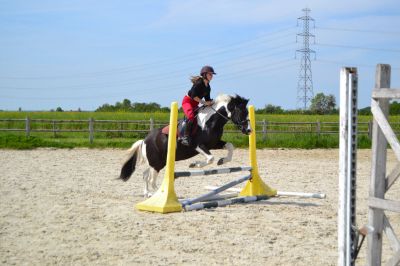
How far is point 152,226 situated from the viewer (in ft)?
21.4

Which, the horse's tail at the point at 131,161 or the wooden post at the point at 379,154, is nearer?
the wooden post at the point at 379,154

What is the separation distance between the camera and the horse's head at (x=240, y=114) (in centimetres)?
791

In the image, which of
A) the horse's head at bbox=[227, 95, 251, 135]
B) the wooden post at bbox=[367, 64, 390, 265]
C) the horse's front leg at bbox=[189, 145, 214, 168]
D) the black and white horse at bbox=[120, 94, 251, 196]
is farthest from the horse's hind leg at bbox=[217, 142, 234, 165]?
the wooden post at bbox=[367, 64, 390, 265]

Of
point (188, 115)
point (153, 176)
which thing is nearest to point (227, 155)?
point (188, 115)

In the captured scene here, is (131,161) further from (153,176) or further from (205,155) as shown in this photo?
(205,155)

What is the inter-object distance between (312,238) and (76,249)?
2583 mm

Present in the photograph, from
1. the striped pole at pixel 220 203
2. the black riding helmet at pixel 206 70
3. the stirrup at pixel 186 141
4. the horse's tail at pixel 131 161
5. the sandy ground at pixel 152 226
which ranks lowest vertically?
the sandy ground at pixel 152 226

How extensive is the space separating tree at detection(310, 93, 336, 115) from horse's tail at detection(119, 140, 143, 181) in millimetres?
39039

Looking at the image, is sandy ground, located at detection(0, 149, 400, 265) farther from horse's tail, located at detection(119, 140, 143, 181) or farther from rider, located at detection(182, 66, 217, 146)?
rider, located at detection(182, 66, 217, 146)

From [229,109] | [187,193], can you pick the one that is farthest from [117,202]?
[229,109]

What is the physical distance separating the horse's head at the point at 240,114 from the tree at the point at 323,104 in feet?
130

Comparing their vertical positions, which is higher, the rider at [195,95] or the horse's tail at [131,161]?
the rider at [195,95]

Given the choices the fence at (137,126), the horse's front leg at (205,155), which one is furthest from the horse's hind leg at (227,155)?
the fence at (137,126)

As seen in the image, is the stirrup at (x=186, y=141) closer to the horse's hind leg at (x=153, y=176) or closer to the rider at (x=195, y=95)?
the rider at (x=195, y=95)
